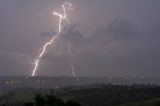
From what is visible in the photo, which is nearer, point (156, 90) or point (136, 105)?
point (136, 105)

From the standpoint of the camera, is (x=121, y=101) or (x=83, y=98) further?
(x=83, y=98)

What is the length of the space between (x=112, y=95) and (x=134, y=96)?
335 inches

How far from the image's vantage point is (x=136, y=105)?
414 feet

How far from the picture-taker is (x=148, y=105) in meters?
118

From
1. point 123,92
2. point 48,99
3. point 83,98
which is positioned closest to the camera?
point 48,99

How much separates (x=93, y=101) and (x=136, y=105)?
37.7m

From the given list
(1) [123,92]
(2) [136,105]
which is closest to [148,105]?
(2) [136,105]

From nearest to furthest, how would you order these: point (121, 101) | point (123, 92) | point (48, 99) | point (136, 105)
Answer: point (48, 99) → point (136, 105) → point (121, 101) → point (123, 92)

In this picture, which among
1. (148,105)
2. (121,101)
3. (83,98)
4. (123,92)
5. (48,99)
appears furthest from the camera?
(123,92)

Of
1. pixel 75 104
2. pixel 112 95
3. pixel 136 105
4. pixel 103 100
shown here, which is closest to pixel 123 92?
pixel 112 95

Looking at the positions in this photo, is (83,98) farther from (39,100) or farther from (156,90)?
(39,100)

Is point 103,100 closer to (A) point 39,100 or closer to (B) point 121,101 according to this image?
(B) point 121,101

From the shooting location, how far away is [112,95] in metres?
177

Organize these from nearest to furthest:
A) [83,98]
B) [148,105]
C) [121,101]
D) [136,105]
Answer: [148,105]
[136,105]
[121,101]
[83,98]
